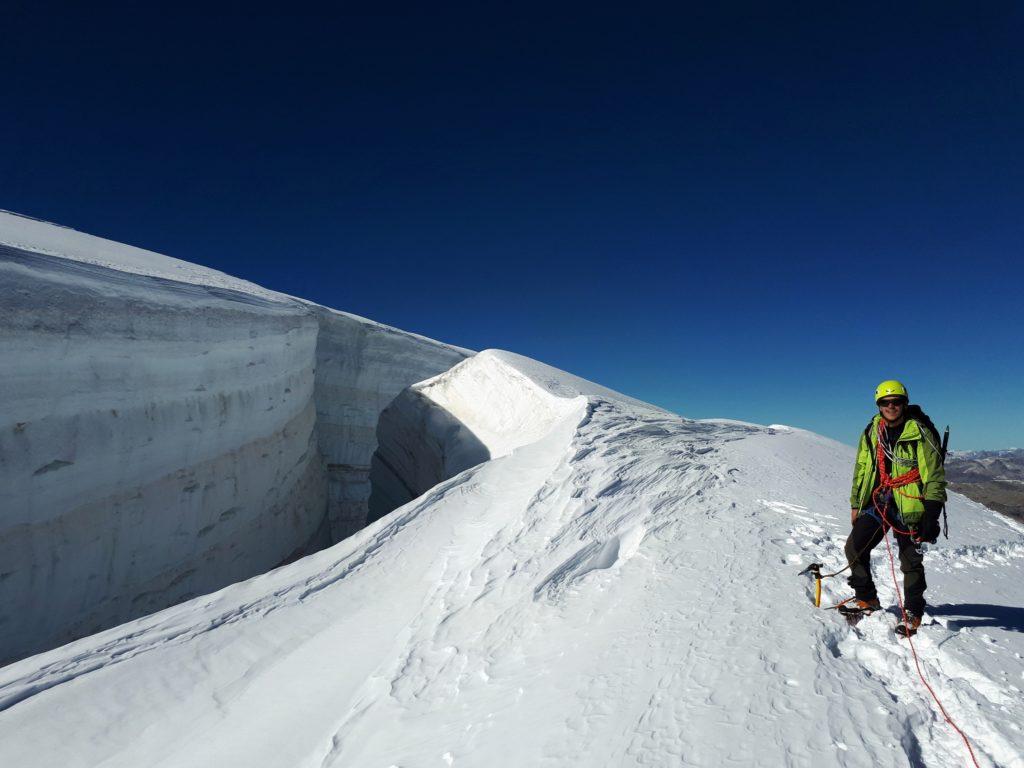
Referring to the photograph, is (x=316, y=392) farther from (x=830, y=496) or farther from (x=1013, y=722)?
(x=1013, y=722)

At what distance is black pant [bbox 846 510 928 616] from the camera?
7.73ft

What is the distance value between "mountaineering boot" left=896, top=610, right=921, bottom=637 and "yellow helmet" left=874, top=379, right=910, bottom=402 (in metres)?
0.98

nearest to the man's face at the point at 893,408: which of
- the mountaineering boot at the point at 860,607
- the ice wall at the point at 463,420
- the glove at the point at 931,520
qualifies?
the glove at the point at 931,520

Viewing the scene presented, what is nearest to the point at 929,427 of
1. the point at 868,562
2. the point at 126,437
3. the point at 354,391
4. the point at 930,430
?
the point at 930,430

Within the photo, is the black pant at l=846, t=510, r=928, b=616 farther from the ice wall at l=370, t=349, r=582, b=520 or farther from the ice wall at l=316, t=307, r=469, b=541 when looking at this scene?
the ice wall at l=316, t=307, r=469, b=541

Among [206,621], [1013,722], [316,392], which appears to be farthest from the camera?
[316,392]

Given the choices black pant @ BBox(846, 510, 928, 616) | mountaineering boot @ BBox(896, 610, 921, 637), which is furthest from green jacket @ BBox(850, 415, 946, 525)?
mountaineering boot @ BBox(896, 610, 921, 637)

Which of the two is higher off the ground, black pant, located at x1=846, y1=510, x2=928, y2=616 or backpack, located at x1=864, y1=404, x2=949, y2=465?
backpack, located at x1=864, y1=404, x2=949, y2=465

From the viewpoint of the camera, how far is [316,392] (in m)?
16.6

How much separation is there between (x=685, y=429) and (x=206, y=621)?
220 inches

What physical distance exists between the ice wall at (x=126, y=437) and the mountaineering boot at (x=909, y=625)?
21.4ft

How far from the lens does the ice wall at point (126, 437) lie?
4.82 m

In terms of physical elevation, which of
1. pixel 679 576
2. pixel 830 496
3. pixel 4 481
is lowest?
pixel 4 481

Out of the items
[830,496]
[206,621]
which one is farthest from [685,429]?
[206,621]
